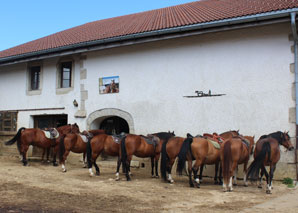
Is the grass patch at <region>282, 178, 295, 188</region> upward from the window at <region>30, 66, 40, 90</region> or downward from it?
downward

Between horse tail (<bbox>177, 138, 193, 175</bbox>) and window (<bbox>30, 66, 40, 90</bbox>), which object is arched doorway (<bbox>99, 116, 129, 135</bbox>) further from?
horse tail (<bbox>177, 138, 193, 175</bbox>)

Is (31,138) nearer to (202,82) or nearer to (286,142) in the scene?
(202,82)

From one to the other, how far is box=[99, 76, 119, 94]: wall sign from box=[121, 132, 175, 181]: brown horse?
2720 millimetres

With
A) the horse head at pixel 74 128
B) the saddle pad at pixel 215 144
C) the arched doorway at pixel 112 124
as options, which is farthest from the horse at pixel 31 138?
the saddle pad at pixel 215 144

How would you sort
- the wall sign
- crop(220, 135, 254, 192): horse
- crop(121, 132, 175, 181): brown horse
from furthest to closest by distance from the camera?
the wall sign, crop(121, 132, 175, 181): brown horse, crop(220, 135, 254, 192): horse

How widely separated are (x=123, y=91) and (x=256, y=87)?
13.7 ft

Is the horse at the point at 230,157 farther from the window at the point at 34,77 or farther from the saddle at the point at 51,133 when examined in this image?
the window at the point at 34,77

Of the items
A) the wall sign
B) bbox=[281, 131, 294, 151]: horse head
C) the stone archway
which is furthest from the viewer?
the wall sign

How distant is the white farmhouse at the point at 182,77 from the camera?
304 inches

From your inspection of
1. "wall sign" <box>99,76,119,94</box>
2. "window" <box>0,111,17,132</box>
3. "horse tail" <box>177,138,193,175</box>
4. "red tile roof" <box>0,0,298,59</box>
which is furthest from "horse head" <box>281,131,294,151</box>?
"window" <box>0,111,17,132</box>

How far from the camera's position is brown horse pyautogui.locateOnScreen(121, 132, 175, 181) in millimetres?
7722

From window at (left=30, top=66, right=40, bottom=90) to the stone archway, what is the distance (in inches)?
127

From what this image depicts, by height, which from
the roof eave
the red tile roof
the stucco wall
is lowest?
the stucco wall

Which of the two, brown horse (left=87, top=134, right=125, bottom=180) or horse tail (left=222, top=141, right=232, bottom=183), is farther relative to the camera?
brown horse (left=87, top=134, right=125, bottom=180)
